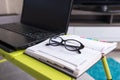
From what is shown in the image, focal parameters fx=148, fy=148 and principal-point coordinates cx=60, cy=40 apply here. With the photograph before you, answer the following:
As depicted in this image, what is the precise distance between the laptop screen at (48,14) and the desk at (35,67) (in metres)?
0.24

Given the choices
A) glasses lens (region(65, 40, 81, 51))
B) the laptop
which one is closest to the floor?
the laptop

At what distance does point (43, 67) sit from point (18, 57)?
0.35ft

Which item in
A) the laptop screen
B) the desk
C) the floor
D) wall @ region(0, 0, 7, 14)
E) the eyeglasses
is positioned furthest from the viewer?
wall @ region(0, 0, 7, 14)

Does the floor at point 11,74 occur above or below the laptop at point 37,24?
below

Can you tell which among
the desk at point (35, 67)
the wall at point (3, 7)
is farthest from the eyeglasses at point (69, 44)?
the wall at point (3, 7)

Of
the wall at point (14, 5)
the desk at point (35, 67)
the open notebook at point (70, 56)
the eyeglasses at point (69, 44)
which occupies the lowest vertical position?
the desk at point (35, 67)

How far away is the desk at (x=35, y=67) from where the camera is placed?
15.4 inches

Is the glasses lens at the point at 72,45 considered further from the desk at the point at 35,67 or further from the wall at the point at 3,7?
the wall at the point at 3,7

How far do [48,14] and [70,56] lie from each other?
1.16 ft

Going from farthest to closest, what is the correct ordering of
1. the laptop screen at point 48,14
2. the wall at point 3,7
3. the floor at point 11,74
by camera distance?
1. the wall at point 3,7
2. the floor at point 11,74
3. the laptop screen at point 48,14

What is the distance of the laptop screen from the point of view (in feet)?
2.21

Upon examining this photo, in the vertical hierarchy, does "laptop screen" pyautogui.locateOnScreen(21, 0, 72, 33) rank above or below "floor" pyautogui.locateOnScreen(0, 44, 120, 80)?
above

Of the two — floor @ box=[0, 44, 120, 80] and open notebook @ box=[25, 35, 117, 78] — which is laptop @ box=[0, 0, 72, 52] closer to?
open notebook @ box=[25, 35, 117, 78]

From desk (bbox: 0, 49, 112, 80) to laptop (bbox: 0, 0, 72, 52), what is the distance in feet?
0.09
